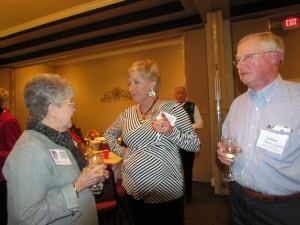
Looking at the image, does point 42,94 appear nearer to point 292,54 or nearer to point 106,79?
point 292,54

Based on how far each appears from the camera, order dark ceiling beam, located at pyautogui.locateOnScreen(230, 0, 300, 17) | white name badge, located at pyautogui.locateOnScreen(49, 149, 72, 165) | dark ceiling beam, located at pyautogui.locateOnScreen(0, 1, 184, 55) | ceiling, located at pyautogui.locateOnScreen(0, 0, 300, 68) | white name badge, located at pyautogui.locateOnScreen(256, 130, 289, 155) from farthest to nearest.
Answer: dark ceiling beam, located at pyautogui.locateOnScreen(0, 1, 184, 55)
ceiling, located at pyautogui.locateOnScreen(0, 0, 300, 68)
dark ceiling beam, located at pyautogui.locateOnScreen(230, 0, 300, 17)
white name badge, located at pyautogui.locateOnScreen(256, 130, 289, 155)
white name badge, located at pyautogui.locateOnScreen(49, 149, 72, 165)

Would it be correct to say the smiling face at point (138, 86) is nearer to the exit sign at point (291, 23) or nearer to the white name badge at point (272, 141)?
the white name badge at point (272, 141)

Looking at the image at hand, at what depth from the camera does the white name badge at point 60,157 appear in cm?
124

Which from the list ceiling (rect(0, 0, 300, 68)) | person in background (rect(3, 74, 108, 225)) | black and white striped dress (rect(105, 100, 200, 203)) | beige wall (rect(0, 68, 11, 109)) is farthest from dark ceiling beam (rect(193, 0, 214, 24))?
beige wall (rect(0, 68, 11, 109))

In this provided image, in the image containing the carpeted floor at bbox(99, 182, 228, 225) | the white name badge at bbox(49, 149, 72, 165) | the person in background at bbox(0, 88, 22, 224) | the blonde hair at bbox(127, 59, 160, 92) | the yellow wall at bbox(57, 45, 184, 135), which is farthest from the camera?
the yellow wall at bbox(57, 45, 184, 135)

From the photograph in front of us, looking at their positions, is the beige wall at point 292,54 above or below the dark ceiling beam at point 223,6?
below

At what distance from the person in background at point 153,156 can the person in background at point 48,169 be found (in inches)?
12.1

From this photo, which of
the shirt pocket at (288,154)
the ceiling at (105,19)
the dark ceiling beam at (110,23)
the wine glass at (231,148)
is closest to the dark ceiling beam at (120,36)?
the ceiling at (105,19)

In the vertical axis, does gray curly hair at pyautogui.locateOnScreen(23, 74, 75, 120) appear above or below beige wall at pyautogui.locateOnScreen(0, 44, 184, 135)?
below

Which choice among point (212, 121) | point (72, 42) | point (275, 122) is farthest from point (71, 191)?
point (72, 42)

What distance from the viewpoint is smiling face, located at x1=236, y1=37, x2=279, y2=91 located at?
156 cm

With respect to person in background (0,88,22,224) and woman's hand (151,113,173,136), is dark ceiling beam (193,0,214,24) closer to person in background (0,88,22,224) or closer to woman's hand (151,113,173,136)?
woman's hand (151,113,173,136)

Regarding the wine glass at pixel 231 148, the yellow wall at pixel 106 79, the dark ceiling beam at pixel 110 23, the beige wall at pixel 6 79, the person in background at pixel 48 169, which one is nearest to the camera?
the person in background at pixel 48 169

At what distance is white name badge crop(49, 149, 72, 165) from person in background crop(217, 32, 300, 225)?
1020 mm
